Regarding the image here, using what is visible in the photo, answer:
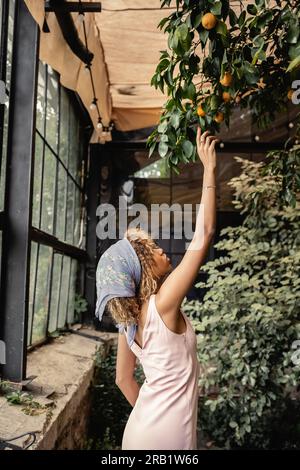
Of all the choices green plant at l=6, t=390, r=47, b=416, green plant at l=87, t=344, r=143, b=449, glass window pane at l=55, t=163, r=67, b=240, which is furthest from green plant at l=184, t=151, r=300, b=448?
glass window pane at l=55, t=163, r=67, b=240

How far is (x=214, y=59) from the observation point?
1417 mm

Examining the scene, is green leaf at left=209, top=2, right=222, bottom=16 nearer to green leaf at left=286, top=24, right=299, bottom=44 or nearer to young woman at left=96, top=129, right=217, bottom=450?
green leaf at left=286, top=24, right=299, bottom=44

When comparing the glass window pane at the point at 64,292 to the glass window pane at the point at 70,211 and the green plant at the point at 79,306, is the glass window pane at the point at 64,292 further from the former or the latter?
the green plant at the point at 79,306

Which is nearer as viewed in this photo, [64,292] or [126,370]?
[126,370]

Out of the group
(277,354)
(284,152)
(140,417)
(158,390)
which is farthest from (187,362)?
(277,354)

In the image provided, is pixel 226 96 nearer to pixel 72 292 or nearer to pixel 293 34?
pixel 293 34

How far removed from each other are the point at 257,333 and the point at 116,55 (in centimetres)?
273

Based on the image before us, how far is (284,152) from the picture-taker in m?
1.93

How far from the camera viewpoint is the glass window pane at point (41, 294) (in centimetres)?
386

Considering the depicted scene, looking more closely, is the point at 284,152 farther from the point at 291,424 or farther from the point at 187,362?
the point at 291,424

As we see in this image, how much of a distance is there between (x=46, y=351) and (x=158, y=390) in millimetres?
2726

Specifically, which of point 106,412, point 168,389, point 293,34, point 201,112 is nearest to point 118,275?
point 168,389

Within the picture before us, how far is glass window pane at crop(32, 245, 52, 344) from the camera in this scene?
386 centimetres
